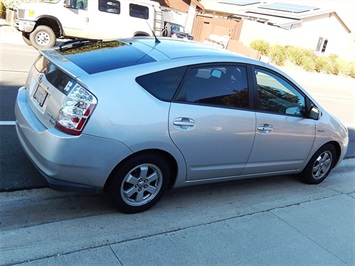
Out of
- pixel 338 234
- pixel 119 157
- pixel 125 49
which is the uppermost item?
pixel 125 49

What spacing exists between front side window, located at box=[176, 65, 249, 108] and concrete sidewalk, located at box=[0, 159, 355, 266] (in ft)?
3.82

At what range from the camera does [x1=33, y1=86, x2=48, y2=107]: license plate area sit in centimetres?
330

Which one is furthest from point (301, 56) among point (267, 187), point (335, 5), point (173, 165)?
point (335, 5)

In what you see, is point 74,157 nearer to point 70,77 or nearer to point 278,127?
point 70,77

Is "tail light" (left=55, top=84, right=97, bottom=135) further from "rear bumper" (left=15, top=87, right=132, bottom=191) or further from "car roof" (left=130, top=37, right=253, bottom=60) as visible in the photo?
"car roof" (left=130, top=37, right=253, bottom=60)

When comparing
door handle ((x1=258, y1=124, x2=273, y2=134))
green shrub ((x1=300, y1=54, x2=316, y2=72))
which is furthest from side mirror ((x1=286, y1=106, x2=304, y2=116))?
green shrub ((x1=300, y1=54, x2=316, y2=72))

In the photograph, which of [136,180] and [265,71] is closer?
[136,180]

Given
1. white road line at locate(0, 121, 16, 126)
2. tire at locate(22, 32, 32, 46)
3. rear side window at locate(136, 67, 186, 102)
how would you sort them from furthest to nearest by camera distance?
tire at locate(22, 32, 32, 46) → white road line at locate(0, 121, 16, 126) → rear side window at locate(136, 67, 186, 102)

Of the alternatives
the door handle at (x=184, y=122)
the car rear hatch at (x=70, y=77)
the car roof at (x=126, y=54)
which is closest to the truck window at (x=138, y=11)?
the car roof at (x=126, y=54)

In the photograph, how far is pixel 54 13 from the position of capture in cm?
1239

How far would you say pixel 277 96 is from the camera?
4238 mm

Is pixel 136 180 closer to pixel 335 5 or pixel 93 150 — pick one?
pixel 93 150

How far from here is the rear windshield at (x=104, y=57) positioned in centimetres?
329

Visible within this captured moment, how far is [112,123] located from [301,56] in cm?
2223
